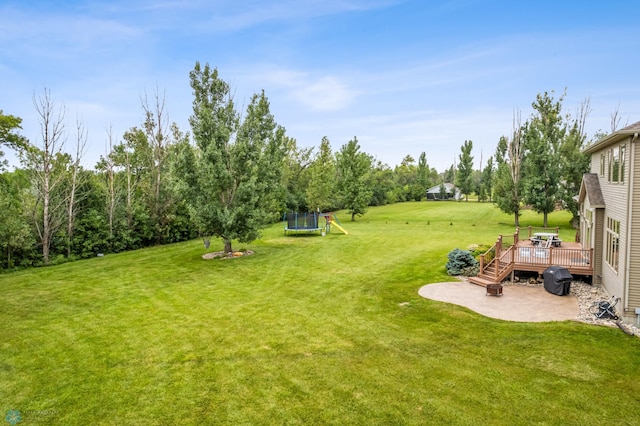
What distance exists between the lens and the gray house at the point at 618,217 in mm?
10383

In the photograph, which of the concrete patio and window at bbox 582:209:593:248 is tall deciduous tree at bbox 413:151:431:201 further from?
the concrete patio

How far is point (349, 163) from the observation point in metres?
40.2

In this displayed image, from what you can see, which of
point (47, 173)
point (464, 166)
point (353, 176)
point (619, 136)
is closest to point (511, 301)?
point (619, 136)

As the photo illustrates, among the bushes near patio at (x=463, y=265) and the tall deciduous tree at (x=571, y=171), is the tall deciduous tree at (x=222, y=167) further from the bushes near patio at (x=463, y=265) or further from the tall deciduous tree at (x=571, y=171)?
the tall deciduous tree at (x=571, y=171)

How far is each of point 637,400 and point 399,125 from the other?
52.1 metres

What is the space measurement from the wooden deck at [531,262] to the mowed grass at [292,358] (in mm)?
2574

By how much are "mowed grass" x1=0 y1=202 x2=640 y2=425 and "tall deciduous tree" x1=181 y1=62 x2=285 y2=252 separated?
4748 mm

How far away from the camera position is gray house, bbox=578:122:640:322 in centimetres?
1038

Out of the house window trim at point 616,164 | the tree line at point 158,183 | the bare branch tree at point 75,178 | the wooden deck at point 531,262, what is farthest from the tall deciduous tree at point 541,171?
the bare branch tree at point 75,178

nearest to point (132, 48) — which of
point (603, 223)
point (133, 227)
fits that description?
point (133, 227)

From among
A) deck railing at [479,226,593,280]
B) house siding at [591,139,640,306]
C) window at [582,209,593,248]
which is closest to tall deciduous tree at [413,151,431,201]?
window at [582,209,593,248]

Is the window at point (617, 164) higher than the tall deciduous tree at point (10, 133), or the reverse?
the tall deciduous tree at point (10, 133)

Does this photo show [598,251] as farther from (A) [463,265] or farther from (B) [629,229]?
(A) [463,265]

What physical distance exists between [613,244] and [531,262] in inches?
120
